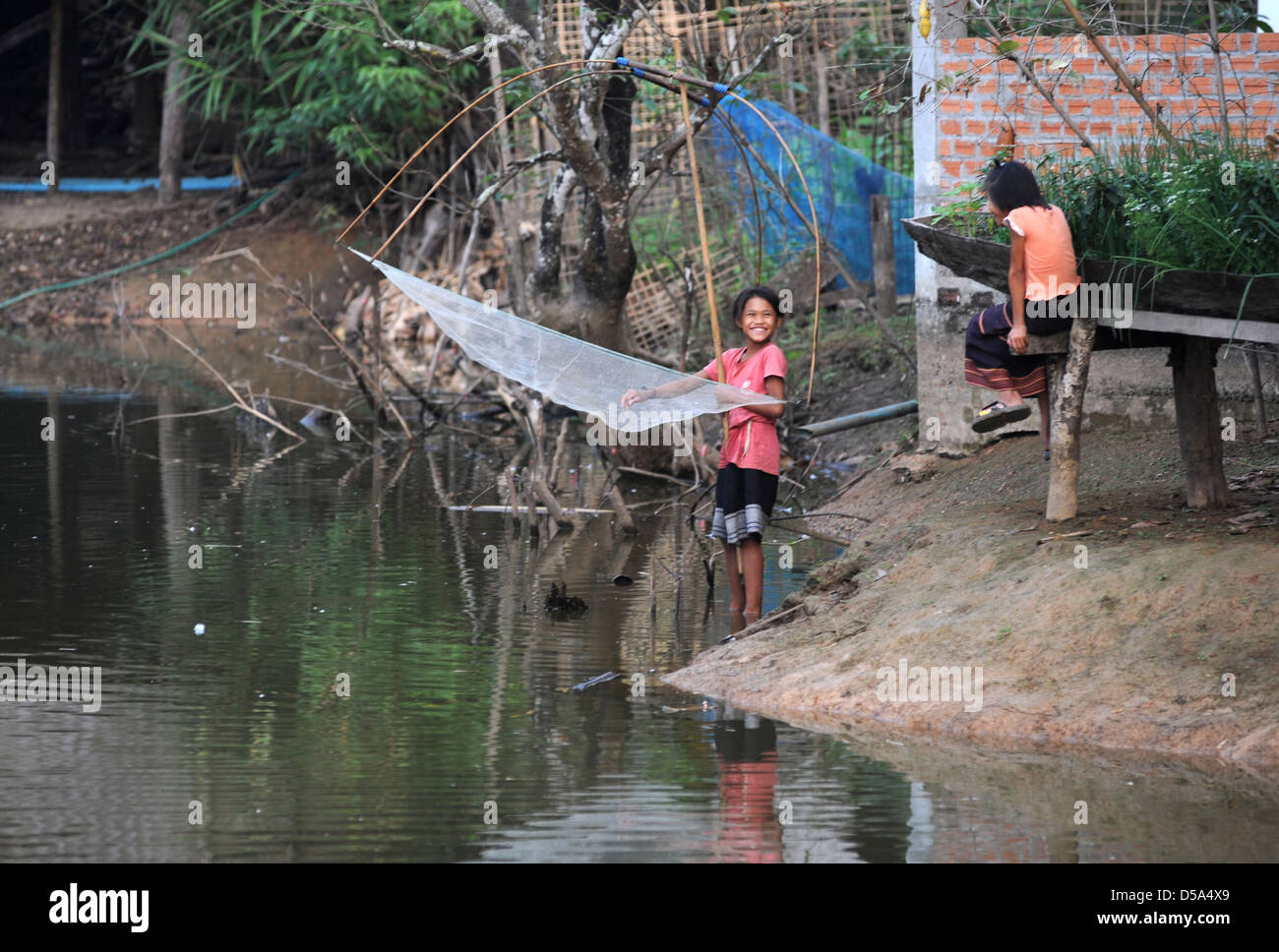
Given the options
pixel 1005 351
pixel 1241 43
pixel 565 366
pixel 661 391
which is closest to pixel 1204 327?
pixel 1005 351

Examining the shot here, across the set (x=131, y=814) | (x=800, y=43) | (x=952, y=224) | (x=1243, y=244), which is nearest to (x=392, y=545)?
(x=952, y=224)

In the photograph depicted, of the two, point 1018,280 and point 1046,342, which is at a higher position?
point 1018,280

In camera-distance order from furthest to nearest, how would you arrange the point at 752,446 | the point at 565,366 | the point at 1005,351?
the point at 565,366, the point at 752,446, the point at 1005,351

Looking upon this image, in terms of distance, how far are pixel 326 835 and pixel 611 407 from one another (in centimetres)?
304

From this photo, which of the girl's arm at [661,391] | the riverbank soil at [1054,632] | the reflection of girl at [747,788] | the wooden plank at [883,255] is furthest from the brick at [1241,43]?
the reflection of girl at [747,788]

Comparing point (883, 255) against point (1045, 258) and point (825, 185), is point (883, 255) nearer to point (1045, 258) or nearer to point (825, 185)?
point (825, 185)

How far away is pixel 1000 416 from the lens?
6.40 m

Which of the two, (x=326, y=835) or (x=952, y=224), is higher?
(x=952, y=224)

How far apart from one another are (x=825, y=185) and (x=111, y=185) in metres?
13.3

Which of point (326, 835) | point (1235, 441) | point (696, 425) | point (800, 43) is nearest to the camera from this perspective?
point (326, 835)

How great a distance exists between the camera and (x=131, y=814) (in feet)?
14.8

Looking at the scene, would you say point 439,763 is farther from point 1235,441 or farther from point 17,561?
point 1235,441

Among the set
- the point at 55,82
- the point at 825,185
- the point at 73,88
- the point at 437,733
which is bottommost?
the point at 437,733
